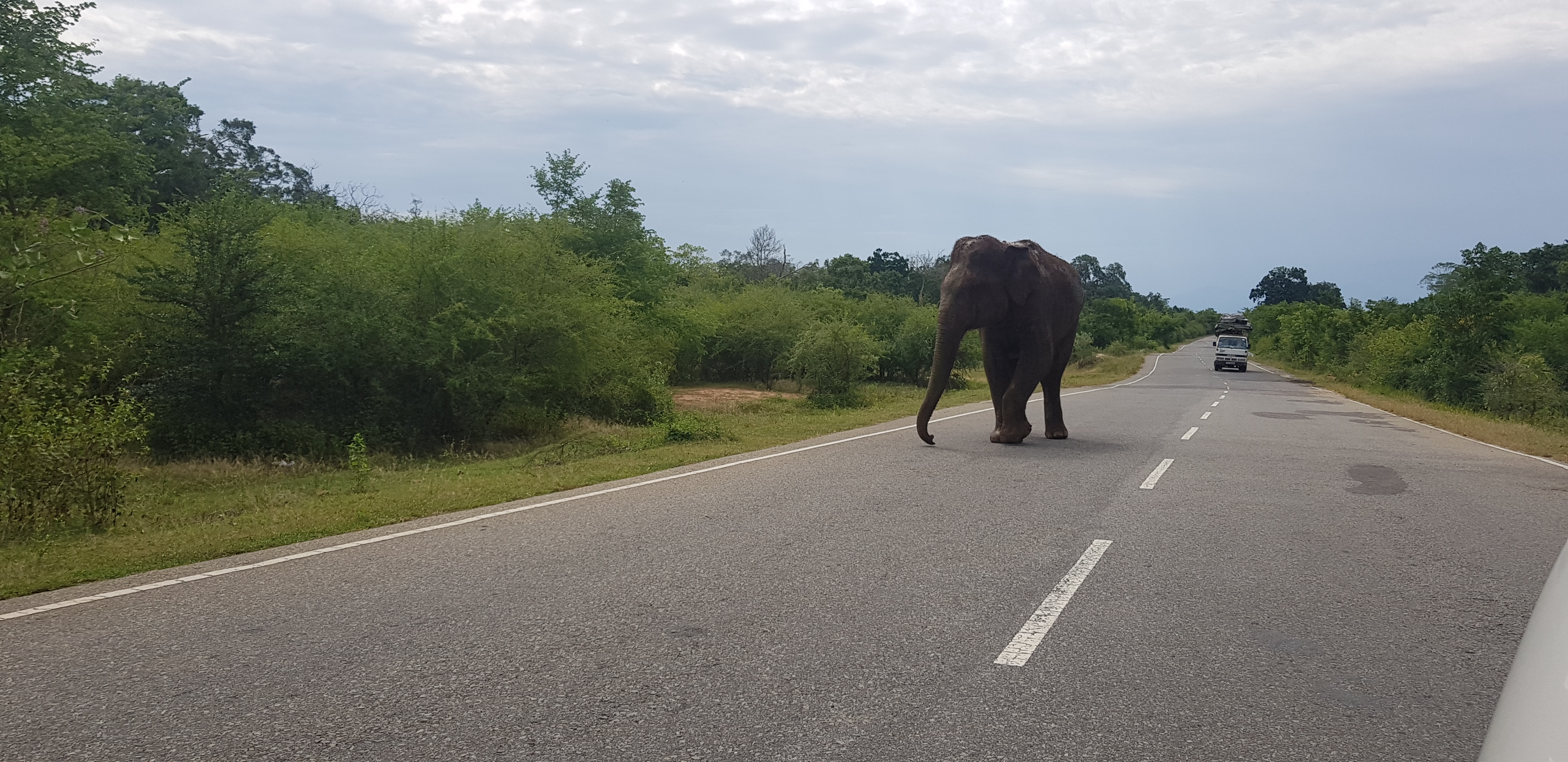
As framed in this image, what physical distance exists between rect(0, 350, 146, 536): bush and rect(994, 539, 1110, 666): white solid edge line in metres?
8.17

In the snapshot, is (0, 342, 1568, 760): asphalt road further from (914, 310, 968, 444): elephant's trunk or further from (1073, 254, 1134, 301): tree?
(1073, 254, 1134, 301): tree

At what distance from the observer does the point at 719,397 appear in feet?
103

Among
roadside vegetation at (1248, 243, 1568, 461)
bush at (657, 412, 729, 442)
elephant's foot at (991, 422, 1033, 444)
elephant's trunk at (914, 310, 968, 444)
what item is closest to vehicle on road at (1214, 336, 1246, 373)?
roadside vegetation at (1248, 243, 1568, 461)

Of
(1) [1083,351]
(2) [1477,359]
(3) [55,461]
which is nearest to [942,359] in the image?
(3) [55,461]

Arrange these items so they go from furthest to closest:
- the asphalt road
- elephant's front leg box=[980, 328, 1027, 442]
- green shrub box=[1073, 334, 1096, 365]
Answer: green shrub box=[1073, 334, 1096, 365], elephant's front leg box=[980, 328, 1027, 442], the asphalt road

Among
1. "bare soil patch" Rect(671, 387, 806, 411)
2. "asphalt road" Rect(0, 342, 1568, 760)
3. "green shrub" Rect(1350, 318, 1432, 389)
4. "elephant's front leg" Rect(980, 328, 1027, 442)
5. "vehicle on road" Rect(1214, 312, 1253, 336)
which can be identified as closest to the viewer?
Answer: "asphalt road" Rect(0, 342, 1568, 760)

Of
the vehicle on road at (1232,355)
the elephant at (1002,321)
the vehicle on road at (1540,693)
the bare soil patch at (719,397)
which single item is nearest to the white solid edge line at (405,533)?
the elephant at (1002,321)

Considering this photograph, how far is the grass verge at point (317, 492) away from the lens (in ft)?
23.3

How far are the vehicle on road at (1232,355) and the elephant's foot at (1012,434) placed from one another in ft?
142

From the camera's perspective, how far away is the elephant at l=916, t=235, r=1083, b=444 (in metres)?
13.4

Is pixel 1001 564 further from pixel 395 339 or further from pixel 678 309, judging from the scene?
pixel 678 309

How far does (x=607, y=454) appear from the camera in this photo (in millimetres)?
14891

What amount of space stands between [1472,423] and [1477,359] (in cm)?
1419

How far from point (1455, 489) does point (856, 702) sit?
370 inches
